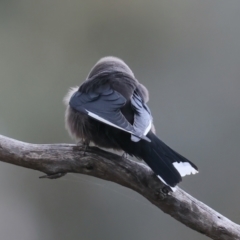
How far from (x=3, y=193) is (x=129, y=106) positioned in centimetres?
212

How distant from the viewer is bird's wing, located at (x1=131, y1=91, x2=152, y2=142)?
1868mm

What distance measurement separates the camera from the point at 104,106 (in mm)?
2027

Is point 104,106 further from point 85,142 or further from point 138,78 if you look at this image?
point 138,78

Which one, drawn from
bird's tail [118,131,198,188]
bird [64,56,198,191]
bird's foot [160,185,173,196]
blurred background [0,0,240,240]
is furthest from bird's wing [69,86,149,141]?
blurred background [0,0,240,240]

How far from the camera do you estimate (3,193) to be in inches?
151

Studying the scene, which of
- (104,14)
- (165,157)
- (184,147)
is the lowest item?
(165,157)

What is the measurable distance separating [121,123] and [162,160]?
24cm

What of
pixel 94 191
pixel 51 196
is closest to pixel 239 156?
pixel 94 191

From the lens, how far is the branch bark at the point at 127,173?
79.7 inches

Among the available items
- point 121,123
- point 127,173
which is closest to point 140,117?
point 121,123

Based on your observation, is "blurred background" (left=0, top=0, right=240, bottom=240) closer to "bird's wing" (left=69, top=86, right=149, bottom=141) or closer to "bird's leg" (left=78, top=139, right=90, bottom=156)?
"bird's leg" (left=78, top=139, right=90, bottom=156)

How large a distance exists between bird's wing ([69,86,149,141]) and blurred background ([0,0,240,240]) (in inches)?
57.7

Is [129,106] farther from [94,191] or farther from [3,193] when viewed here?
[3,193]

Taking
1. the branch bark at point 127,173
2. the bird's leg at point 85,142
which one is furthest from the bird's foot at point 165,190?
the bird's leg at point 85,142
